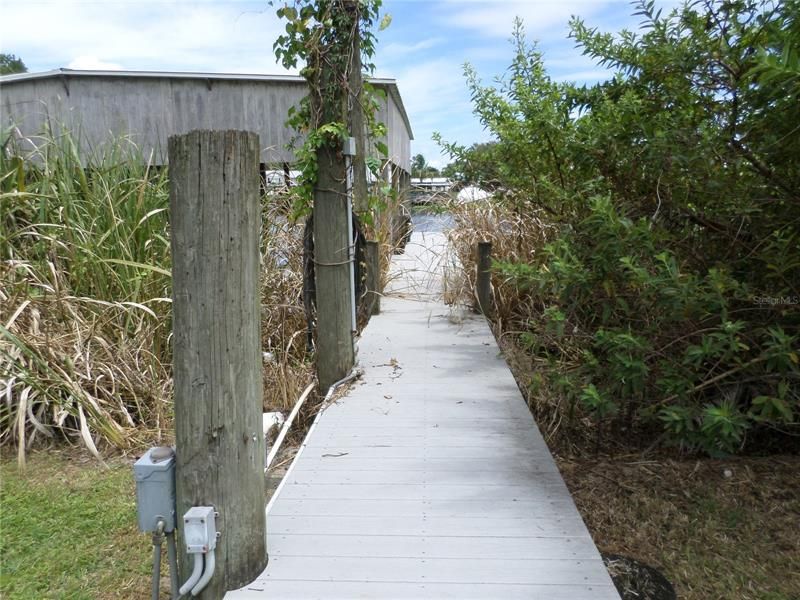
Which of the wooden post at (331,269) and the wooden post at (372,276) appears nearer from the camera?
the wooden post at (331,269)

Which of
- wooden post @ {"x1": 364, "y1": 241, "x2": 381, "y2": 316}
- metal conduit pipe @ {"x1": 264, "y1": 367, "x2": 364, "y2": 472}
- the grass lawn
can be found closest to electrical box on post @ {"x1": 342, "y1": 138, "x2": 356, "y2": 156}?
metal conduit pipe @ {"x1": 264, "y1": 367, "x2": 364, "y2": 472}

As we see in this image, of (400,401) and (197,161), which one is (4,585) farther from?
(400,401)

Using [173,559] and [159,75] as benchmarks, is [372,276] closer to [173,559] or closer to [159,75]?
[173,559]

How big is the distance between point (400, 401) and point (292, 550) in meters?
1.96

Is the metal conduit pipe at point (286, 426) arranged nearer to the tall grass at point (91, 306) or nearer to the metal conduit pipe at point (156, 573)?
the tall grass at point (91, 306)

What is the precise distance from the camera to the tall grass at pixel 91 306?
4246 millimetres

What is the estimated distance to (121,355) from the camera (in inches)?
181

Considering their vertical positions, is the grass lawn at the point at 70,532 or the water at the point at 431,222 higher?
the water at the point at 431,222

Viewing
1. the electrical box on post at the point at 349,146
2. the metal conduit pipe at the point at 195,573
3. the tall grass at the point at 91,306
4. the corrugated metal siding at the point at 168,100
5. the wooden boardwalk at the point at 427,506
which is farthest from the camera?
the corrugated metal siding at the point at 168,100

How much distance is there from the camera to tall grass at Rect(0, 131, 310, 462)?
13.9 ft

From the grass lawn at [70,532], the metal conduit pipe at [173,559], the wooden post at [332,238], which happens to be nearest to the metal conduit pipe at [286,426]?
the wooden post at [332,238]

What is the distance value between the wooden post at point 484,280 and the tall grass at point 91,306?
1986mm

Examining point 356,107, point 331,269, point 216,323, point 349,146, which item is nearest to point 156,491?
point 216,323

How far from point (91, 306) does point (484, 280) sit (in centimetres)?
379
